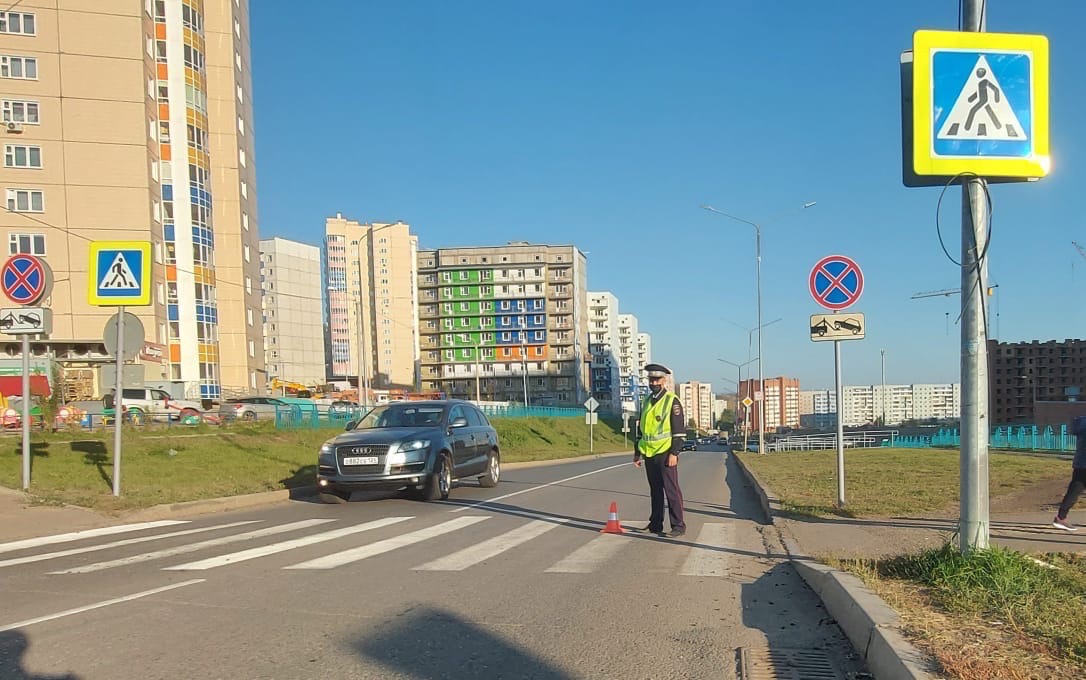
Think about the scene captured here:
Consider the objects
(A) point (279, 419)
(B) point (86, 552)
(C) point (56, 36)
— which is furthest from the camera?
(C) point (56, 36)

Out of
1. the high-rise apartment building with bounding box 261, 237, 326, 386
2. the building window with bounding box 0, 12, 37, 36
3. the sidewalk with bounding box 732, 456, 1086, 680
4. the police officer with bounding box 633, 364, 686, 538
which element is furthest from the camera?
the high-rise apartment building with bounding box 261, 237, 326, 386

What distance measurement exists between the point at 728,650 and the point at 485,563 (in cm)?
329

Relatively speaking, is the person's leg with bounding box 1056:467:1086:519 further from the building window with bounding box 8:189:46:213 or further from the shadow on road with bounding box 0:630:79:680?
the building window with bounding box 8:189:46:213

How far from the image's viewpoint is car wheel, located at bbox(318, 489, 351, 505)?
13.0 meters

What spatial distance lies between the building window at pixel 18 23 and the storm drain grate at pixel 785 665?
5916 cm

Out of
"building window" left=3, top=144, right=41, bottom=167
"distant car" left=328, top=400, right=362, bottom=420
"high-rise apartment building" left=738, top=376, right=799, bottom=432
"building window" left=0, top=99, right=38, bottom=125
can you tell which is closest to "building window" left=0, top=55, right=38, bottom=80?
"building window" left=0, top=99, right=38, bottom=125

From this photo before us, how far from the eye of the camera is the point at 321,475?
12664 mm

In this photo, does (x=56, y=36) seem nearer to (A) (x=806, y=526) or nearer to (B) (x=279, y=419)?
(B) (x=279, y=419)

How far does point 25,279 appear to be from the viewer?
1258 centimetres

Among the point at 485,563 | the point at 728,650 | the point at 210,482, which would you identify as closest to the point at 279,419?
the point at 210,482

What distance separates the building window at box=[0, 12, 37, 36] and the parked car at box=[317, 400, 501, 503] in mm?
49508

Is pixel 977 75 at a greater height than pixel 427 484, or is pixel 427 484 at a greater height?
pixel 977 75

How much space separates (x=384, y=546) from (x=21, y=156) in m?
52.9

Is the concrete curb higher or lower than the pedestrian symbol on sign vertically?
lower
